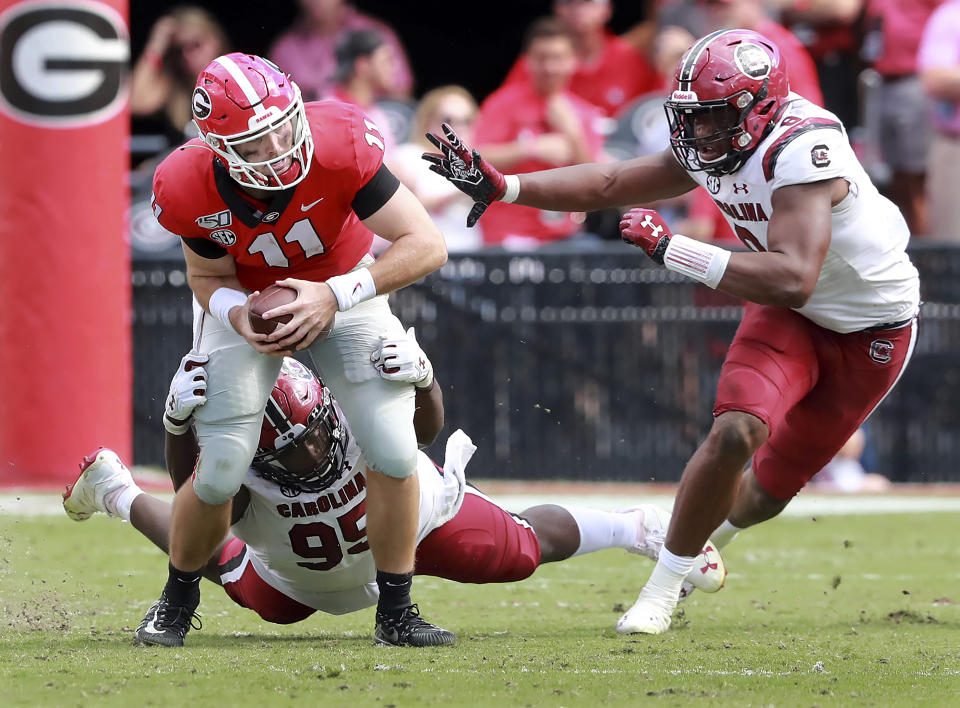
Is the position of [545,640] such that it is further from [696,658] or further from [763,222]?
[763,222]

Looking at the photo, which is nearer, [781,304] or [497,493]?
[781,304]

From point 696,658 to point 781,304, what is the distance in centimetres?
115

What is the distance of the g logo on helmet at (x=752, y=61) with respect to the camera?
16.8 feet

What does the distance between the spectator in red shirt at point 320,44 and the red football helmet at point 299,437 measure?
6501 millimetres

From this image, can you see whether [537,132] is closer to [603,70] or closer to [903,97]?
[603,70]

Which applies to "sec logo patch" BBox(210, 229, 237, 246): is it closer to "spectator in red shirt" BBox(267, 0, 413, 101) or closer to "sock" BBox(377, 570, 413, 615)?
A: "sock" BBox(377, 570, 413, 615)

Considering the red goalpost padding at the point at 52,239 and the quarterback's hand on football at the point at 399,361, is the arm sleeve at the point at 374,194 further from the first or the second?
the red goalpost padding at the point at 52,239

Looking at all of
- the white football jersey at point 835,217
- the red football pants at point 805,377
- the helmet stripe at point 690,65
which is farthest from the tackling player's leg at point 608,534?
the helmet stripe at point 690,65

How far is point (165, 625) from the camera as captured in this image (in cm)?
471

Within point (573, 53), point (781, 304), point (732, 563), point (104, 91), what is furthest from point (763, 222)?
point (573, 53)

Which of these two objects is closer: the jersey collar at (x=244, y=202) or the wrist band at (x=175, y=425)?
the jersey collar at (x=244, y=202)

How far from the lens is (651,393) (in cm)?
939

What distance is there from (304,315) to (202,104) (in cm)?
67

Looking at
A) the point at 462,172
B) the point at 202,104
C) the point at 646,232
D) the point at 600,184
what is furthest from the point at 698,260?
the point at 202,104
